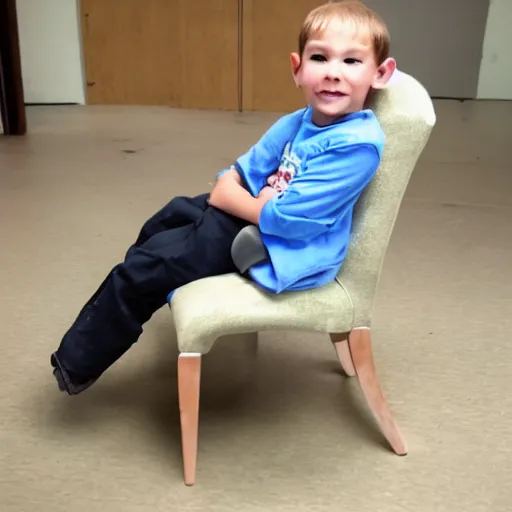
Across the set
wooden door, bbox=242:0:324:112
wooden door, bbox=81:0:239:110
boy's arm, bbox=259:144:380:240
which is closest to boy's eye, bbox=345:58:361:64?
boy's arm, bbox=259:144:380:240

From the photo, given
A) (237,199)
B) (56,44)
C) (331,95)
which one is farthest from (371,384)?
(56,44)

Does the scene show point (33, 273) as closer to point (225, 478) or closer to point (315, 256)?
point (225, 478)

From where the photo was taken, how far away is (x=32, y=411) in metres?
1.42

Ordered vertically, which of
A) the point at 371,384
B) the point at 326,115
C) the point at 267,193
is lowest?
the point at 371,384

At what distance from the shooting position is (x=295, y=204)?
1086mm

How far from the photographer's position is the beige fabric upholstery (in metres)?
1.12

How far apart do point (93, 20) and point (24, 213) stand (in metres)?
2.46

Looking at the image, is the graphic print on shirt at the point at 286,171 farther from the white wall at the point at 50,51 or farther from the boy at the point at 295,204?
the white wall at the point at 50,51

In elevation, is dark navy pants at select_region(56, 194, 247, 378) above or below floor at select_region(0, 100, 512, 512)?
above

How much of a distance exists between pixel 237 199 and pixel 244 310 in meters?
0.21

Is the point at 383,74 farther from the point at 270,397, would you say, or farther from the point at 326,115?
the point at 270,397

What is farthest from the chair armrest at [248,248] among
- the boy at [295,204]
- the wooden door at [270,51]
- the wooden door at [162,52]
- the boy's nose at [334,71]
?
the wooden door at [162,52]

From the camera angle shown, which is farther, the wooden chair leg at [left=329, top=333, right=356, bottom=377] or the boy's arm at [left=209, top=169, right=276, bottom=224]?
the wooden chair leg at [left=329, top=333, right=356, bottom=377]

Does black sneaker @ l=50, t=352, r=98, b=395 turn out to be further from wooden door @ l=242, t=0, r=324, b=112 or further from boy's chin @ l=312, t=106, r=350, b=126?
wooden door @ l=242, t=0, r=324, b=112
